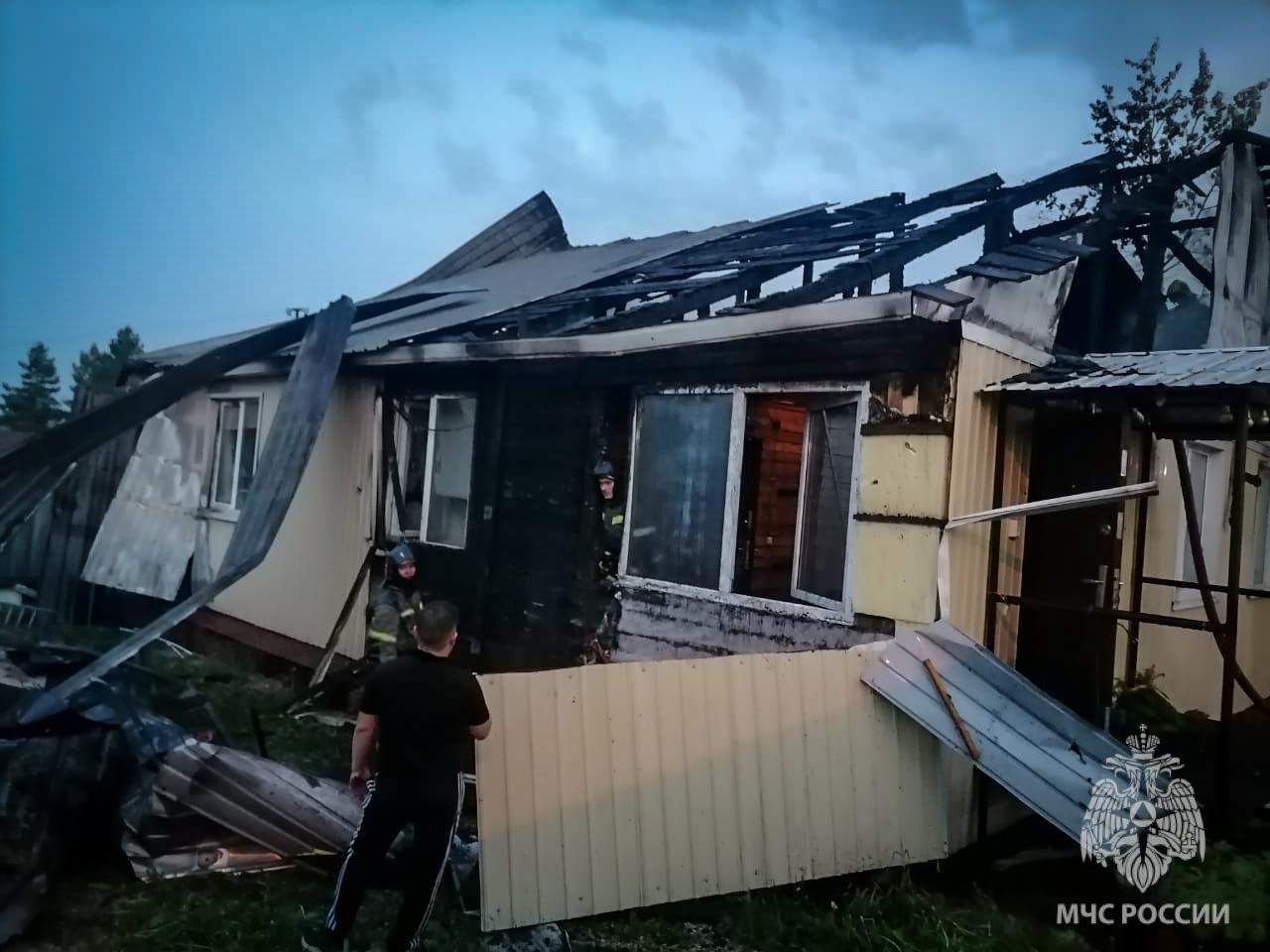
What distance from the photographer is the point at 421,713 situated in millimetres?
2920

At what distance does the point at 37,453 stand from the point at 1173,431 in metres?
5.13

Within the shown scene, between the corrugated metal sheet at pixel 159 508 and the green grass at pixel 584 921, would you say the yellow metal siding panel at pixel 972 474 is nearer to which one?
the green grass at pixel 584 921

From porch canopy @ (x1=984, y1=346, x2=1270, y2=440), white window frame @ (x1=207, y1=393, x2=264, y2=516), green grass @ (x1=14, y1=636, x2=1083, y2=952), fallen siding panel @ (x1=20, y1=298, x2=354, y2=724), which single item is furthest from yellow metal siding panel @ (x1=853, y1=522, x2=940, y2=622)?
white window frame @ (x1=207, y1=393, x2=264, y2=516)

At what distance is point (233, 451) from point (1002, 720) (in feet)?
19.8

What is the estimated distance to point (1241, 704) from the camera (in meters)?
6.83

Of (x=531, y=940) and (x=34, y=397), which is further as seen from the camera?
(x=34, y=397)

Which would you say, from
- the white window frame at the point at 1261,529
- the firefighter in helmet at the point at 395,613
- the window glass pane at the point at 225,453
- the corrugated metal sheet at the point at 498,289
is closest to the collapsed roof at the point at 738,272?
the corrugated metal sheet at the point at 498,289

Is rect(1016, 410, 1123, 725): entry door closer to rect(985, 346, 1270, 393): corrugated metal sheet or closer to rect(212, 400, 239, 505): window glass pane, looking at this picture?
rect(985, 346, 1270, 393): corrugated metal sheet

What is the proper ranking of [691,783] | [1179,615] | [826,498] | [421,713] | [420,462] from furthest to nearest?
1. [1179,615]
2. [420,462]
3. [826,498]
4. [691,783]
5. [421,713]

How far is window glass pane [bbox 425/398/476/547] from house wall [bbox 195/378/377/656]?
45cm

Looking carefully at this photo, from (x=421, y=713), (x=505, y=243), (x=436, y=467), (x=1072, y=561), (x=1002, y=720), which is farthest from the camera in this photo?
(x=505, y=243)

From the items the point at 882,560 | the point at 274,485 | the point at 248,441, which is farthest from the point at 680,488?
the point at 248,441

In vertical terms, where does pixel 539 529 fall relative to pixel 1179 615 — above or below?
above

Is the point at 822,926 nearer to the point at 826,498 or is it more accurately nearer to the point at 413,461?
the point at 826,498
